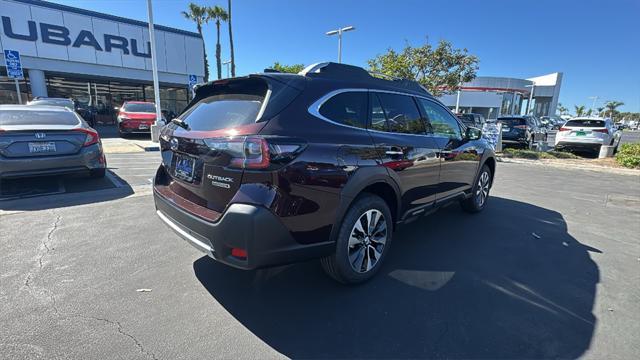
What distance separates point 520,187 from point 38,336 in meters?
8.24

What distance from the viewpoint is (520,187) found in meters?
7.32

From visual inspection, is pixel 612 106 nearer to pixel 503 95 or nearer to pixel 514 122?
pixel 503 95

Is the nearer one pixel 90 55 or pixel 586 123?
pixel 586 123

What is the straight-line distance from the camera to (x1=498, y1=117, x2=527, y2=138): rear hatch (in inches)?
568

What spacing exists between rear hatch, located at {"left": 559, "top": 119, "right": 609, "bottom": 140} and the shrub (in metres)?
1.17

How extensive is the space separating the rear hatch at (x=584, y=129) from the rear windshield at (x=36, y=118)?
15.9m

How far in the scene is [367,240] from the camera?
297cm

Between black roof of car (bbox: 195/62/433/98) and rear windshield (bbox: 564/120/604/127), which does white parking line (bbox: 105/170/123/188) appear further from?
rear windshield (bbox: 564/120/604/127)

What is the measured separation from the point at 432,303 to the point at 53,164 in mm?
5722

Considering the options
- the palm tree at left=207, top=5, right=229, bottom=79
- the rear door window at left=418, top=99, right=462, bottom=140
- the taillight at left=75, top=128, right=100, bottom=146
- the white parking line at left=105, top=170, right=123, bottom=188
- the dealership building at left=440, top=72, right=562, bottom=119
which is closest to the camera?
the rear door window at left=418, top=99, right=462, bottom=140

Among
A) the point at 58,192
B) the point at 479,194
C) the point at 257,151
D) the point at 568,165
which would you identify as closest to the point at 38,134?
the point at 58,192

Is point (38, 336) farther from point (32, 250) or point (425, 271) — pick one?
point (425, 271)

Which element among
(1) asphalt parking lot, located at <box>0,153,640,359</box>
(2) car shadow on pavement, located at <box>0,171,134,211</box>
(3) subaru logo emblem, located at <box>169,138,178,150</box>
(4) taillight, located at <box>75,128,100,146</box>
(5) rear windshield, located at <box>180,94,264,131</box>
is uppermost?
(5) rear windshield, located at <box>180,94,264,131</box>

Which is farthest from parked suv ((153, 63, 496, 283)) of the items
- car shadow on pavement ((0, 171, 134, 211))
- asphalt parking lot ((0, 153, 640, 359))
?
car shadow on pavement ((0, 171, 134, 211))
